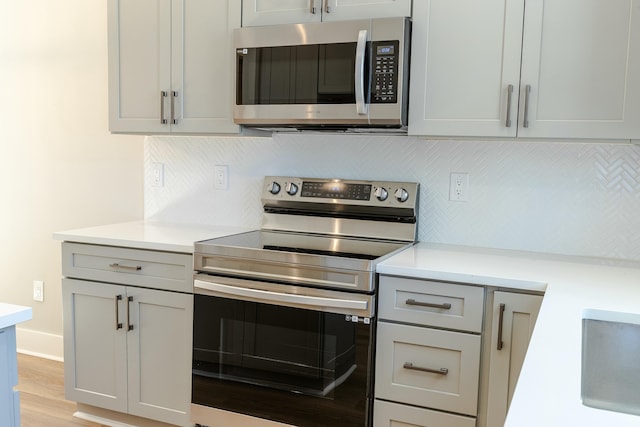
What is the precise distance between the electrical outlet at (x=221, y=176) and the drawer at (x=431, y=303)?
1.20m

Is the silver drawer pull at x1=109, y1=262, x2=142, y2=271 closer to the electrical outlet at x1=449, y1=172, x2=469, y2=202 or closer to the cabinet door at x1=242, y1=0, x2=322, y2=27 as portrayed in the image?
the cabinet door at x1=242, y1=0, x2=322, y2=27

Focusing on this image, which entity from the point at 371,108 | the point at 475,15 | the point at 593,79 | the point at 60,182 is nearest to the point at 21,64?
the point at 60,182

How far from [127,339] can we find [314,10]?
64.0 inches

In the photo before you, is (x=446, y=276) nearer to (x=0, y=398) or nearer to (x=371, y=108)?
(x=371, y=108)

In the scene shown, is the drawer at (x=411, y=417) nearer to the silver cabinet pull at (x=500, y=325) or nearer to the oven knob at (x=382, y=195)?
the silver cabinet pull at (x=500, y=325)

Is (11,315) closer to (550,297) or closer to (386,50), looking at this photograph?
(550,297)

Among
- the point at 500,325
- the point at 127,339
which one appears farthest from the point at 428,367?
the point at 127,339

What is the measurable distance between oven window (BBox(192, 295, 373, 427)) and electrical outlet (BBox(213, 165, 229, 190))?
31.3 inches

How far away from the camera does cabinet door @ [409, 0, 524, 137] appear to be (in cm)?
220

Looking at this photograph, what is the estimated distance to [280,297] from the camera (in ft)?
7.30

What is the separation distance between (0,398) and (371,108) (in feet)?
5.17

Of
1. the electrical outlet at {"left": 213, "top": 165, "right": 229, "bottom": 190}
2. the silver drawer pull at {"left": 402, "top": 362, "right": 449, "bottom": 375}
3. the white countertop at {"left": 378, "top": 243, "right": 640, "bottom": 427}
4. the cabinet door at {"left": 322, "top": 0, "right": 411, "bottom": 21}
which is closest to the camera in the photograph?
the white countertop at {"left": 378, "top": 243, "right": 640, "bottom": 427}

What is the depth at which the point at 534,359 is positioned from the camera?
1.11m

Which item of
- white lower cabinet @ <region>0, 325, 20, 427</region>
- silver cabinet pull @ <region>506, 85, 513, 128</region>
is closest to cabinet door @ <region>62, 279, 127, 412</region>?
white lower cabinet @ <region>0, 325, 20, 427</region>
